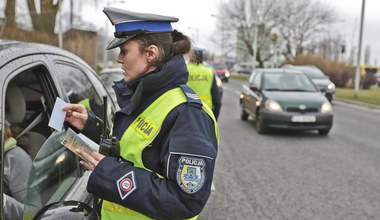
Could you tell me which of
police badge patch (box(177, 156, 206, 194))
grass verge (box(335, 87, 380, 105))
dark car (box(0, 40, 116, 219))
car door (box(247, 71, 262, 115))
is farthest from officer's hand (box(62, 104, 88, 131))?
grass verge (box(335, 87, 380, 105))

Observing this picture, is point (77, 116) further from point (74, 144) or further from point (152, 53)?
point (152, 53)

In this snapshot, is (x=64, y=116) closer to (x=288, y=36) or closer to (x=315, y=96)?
(x=315, y=96)

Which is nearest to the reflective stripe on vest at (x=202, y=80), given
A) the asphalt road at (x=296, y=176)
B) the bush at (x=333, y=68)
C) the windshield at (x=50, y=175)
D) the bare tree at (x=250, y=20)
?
the asphalt road at (x=296, y=176)

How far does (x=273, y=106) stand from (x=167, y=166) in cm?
736

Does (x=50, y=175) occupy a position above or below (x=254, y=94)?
above

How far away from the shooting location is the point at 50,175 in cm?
201

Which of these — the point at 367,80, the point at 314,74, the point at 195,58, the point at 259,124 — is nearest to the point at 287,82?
the point at 259,124

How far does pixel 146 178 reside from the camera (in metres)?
1.39

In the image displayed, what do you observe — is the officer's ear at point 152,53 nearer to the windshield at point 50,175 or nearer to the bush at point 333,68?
the windshield at point 50,175

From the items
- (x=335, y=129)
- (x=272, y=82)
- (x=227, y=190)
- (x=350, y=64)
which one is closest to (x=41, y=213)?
(x=227, y=190)

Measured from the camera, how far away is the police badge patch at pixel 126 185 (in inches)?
54.2

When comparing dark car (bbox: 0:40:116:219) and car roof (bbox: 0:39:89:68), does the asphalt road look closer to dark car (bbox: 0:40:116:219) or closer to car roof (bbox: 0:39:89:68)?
dark car (bbox: 0:40:116:219)

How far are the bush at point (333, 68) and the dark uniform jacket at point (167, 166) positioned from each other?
108ft

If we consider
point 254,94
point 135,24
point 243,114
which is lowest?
point 243,114
